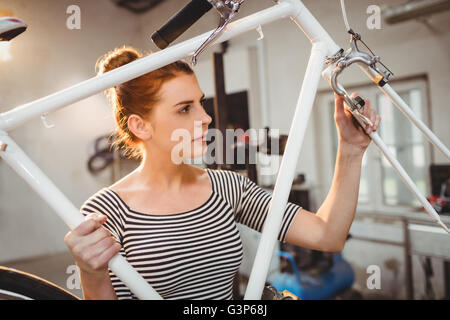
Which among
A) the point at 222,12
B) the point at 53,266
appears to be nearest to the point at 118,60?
the point at 222,12

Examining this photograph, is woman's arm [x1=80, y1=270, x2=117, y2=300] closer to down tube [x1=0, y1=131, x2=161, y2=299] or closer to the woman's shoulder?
down tube [x1=0, y1=131, x2=161, y2=299]

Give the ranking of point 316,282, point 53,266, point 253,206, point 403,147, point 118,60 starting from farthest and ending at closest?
1. point 403,147
2. point 53,266
3. point 316,282
4. point 253,206
5. point 118,60

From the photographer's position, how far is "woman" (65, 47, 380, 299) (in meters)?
0.57

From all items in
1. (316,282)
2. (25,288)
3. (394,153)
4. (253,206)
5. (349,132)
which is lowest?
(316,282)

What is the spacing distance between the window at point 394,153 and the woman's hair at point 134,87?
1.88 metres

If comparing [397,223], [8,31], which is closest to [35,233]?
[8,31]

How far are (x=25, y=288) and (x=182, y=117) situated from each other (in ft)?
1.25

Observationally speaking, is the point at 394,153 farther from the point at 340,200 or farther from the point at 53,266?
the point at 53,266

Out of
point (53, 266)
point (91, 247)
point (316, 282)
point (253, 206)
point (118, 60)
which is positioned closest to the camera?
point (91, 247)

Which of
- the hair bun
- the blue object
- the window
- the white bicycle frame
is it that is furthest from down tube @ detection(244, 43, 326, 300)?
the window

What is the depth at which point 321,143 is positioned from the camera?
8.04ft

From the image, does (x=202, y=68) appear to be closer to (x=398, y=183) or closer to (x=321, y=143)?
(x=321, y=143)

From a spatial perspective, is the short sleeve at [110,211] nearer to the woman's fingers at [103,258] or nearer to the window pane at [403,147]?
the woman's fingers at [103,258]

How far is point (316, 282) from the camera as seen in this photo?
1524 mm
